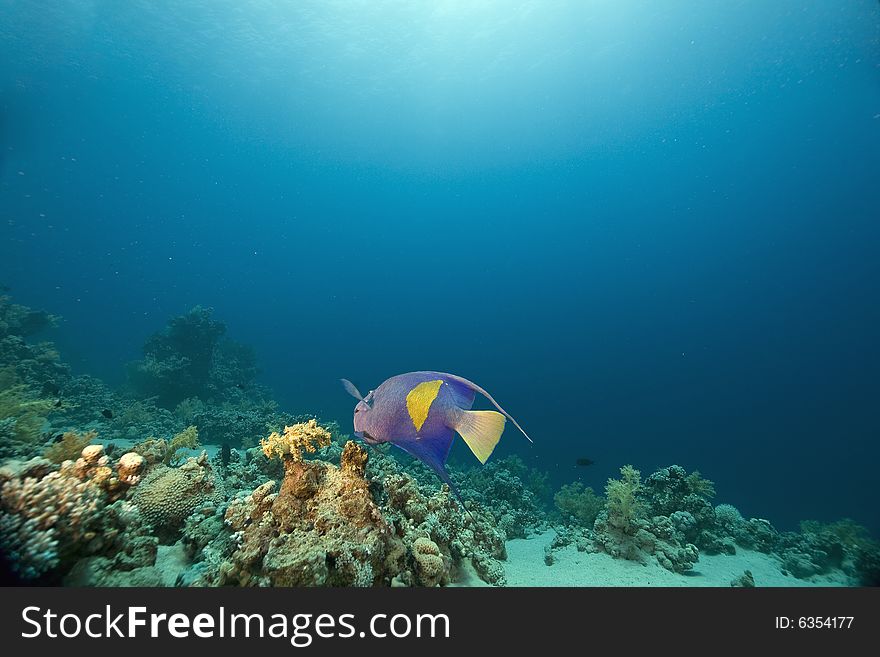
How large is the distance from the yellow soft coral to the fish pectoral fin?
1.69 meters

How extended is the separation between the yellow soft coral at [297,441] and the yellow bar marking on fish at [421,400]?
158 cm

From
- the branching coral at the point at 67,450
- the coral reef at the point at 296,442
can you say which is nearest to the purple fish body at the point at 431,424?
the coral reef at the point at 296,442

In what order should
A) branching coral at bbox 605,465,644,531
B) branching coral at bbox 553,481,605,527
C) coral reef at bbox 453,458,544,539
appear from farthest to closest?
branching coral at bbox 553,481,605,527 < coral reef at bbox 453,458,544,539 < branching coral at bbox 605,465,644,531

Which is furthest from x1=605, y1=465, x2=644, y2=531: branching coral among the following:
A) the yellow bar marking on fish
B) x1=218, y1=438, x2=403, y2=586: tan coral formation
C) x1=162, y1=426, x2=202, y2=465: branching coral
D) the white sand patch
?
x1=162, y1=426, x2=202, y2=465: branching coral

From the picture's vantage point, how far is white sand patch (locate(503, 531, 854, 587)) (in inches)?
146

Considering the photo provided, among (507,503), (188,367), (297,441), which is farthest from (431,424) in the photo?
(188,367)

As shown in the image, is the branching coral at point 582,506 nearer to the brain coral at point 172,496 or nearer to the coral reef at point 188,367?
the brain coral at point 172,496

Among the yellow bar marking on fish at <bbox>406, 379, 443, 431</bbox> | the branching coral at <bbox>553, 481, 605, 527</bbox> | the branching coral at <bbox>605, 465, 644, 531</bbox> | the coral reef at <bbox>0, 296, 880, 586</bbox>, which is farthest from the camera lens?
the branching coral at <bbox>553, 481, 605, 527</bbox>

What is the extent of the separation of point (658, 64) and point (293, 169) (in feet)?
261

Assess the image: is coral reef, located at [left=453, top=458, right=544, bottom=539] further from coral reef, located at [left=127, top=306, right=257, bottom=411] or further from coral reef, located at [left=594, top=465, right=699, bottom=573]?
coral reef, located at [left=127, top=306, right=257, bottom=411]

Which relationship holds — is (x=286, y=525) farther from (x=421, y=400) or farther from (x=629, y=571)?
(x=629, y=571)

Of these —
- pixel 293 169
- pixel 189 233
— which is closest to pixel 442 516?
pixel 293 169

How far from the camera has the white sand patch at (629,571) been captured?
146 inches

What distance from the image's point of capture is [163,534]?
298 cm
